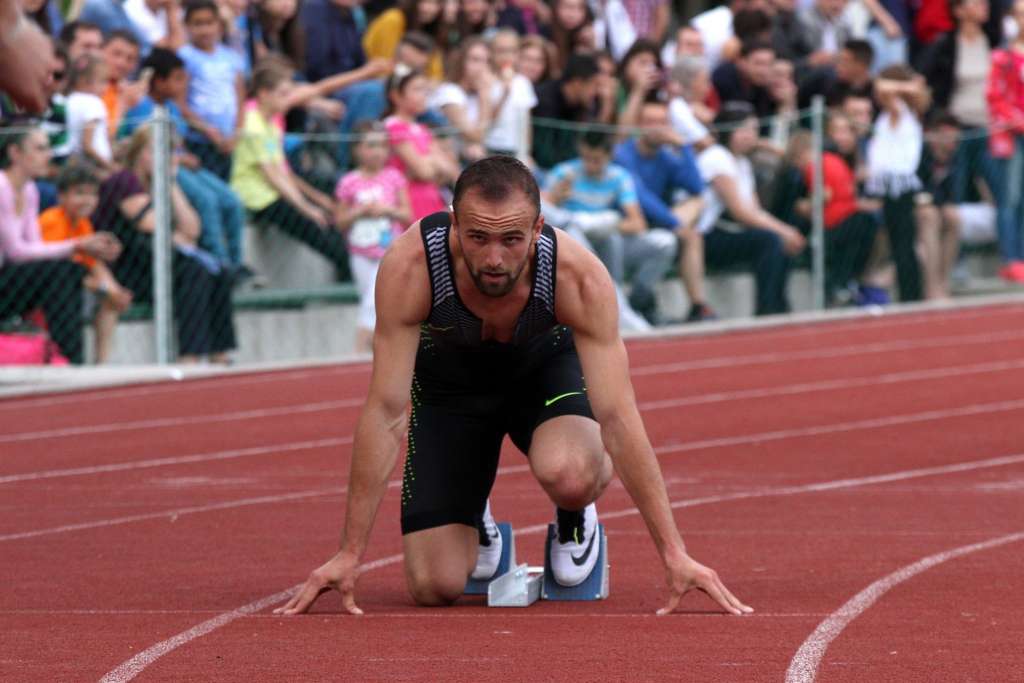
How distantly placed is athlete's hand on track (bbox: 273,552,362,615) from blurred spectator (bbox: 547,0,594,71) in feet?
37.4

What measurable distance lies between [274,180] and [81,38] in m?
1.58

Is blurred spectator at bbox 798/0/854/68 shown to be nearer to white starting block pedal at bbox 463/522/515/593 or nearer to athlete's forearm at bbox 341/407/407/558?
white starting block pedal at bbox 463/522/515/593

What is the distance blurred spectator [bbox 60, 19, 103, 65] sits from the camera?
1326 centimetres

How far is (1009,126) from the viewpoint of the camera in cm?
1850

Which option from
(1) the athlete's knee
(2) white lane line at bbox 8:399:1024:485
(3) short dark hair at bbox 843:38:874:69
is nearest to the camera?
(1) the athlete's knee

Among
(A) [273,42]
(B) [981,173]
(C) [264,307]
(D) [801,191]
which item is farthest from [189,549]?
(B) [981,173]

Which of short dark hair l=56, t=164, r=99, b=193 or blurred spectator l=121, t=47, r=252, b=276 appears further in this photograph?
blurred spectator l=121, t=47, r=252, b=276

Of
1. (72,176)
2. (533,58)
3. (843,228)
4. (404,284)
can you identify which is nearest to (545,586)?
(404,284)

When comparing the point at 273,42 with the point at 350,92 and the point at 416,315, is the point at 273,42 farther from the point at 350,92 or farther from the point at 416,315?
the point at 416,315

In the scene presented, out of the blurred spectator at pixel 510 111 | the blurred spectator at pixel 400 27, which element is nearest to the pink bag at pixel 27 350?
the blurred spectator at pixel 510 111

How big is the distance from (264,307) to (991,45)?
852 cm

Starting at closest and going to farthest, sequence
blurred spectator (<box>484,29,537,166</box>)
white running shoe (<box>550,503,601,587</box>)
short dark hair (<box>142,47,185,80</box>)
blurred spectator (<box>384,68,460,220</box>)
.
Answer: white running shoe (<box>550,503,601,587</box>) < short dark hair (<box>142,47,185,80</box>) < blurred spectator (<box>384,68,460,220</box>) < blurred spectator (<box>484,29,537,166</box>)

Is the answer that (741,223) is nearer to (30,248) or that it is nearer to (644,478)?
(30,248)

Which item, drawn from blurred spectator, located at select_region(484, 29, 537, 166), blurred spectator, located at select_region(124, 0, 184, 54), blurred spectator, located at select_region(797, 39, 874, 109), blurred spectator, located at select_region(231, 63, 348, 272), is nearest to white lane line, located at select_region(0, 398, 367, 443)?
blurred spectator, located at select_region(231, 63, 348, 272)
